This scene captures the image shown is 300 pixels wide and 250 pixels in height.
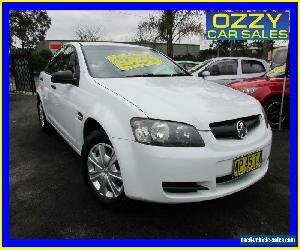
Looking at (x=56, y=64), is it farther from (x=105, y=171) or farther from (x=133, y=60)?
(x=105, y=171)

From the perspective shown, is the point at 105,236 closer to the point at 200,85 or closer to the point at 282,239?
the point at 282,239

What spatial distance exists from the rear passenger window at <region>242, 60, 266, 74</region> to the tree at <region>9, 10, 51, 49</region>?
98.8ft

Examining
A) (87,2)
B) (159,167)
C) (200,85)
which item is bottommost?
(159,167)

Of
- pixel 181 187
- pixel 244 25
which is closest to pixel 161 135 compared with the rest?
pixel 181 187

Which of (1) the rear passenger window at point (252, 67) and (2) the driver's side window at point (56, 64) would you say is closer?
(2) the driver's side window at point (56, 64)

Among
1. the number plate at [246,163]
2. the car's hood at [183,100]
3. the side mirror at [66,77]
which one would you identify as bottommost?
the number plate at [246,163]

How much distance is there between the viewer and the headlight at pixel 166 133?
7.32 feet

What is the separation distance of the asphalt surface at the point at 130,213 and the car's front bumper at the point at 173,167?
1.04ft

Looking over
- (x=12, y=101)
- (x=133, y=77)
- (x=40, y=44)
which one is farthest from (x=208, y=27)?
(x=40, y=44)

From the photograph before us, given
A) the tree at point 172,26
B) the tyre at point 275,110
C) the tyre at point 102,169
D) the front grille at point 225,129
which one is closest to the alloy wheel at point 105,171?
the tyre at point 102,169

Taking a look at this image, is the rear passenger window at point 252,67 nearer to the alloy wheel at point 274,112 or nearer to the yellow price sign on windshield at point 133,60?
the alloy wheel at point 274,112

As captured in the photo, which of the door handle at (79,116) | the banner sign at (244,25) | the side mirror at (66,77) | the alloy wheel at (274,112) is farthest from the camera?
the banner sign at (244,25)

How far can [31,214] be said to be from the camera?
2.67 meters

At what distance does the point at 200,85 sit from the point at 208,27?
418 centimetres
